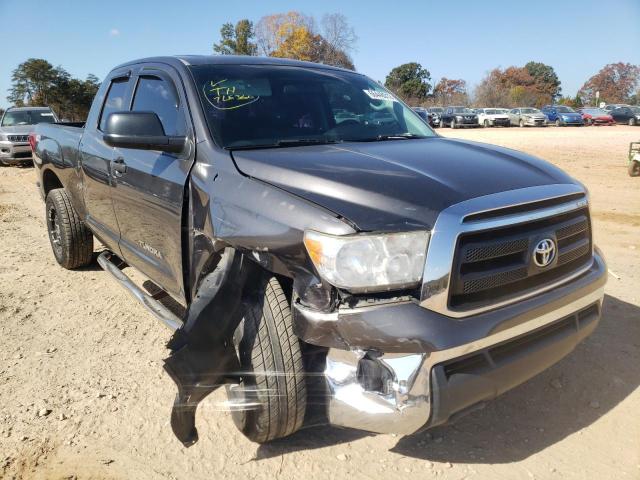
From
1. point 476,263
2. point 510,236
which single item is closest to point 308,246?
point 476,263

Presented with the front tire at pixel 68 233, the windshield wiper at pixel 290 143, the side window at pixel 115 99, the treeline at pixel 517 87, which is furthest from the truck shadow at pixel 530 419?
the treeline at pixel 517 87

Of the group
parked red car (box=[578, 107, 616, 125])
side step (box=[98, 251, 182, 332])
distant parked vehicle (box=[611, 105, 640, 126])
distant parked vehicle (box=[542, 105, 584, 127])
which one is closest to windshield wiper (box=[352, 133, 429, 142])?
side step (box=[98, 251, 182, 332])

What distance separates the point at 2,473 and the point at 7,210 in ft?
26.0

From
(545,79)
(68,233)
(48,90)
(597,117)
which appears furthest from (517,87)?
(68,233)

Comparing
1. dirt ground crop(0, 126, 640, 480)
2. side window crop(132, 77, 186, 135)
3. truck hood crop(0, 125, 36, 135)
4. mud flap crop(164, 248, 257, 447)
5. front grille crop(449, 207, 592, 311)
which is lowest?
dirt ground crop(0, 126, 640, 480)

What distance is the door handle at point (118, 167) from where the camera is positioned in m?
3.55

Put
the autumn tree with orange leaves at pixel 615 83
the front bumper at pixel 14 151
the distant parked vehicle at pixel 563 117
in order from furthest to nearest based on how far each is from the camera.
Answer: the autumn tree with orange leaves at pixel 615 83, the distant parked vehicle at pixel 563 117, the front bumper at pixel 14 151

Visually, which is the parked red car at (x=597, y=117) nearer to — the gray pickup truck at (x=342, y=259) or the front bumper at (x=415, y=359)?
the gray pickup truck at (x=342, y=259)

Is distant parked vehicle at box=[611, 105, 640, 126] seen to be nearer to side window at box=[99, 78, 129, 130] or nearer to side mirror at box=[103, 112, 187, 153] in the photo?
side window at box=[99, 78, 129, 130]

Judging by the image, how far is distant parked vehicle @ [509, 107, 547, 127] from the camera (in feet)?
121

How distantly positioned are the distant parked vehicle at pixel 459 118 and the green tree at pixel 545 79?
52.7 metres

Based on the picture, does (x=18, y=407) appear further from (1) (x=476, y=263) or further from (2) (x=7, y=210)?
(2) (x=7, y=210)

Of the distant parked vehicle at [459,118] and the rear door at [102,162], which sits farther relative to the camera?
the distant parked vehicle at [459,118]

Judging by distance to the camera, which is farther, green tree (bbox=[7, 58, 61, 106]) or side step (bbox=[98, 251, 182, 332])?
green tree (bbox=[7, 58, 61, 106])
